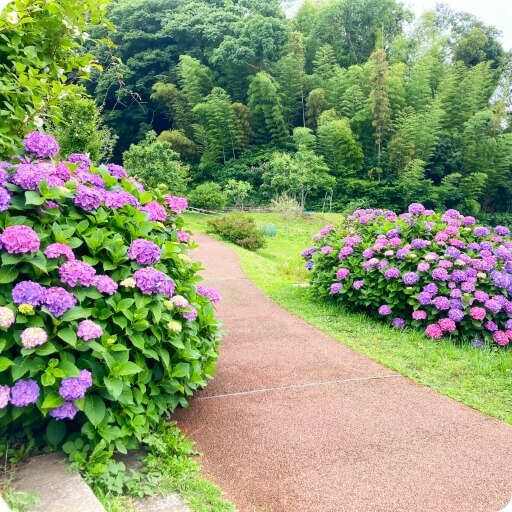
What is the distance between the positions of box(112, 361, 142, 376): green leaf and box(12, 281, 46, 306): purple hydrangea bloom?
376 millimetres

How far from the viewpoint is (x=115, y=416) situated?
2.03 metres

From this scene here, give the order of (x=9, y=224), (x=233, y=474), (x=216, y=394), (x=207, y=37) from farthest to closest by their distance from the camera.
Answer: (x=207, y=37) → (x=216, y=394) → (x=233, y=474) → (x=9, y=224)

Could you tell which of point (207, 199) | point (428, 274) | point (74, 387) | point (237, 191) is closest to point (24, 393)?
point (74, 387)

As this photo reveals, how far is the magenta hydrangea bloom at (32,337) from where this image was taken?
1.73m

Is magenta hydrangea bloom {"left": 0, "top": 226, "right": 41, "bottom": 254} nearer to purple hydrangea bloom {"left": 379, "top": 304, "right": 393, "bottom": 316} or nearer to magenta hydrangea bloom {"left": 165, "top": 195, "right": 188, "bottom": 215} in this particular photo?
magenta hydrangea bloom {"left": 165, "top": 195, "right": 188, "bottom": 215}

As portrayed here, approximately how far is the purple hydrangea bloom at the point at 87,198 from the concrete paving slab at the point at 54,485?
1.03m

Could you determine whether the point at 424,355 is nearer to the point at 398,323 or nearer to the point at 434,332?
the point at 434,332

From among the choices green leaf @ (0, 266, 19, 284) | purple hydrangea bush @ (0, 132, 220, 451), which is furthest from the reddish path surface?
green leaf @ (0, 266, 19, 284)

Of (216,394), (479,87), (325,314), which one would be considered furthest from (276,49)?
(216,394)

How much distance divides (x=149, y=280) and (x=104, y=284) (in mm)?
189

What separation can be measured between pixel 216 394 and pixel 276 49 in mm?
29194

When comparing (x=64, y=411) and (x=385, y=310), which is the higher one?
(x=64, y=411)

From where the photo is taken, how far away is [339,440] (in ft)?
7.94

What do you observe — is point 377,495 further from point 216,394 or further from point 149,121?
point 149,121
